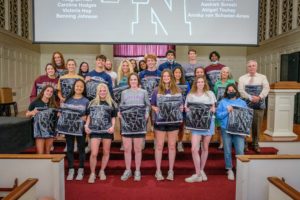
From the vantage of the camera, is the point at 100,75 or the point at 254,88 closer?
the point at 100,75

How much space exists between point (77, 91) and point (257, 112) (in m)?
2.57

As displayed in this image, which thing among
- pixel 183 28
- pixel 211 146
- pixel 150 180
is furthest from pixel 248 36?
pixel 150 180

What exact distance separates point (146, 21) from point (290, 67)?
16.0 ft

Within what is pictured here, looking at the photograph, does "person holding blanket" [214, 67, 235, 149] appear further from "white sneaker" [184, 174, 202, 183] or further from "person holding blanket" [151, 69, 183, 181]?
"white sneaker" [184, 174, 202, 183]

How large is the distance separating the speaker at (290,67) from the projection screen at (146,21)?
10.6 ft

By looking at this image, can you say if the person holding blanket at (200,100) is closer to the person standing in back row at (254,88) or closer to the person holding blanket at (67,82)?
the person standing in back row at (254,88)

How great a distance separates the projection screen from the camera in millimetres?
5113

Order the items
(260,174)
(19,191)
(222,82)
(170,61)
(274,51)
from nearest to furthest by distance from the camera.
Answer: (19,191) < (260,174) < (222,82) < (170,61) < (274,51)

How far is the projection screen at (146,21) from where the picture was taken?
16.8 feet

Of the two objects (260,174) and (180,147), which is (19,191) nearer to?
(260,174)

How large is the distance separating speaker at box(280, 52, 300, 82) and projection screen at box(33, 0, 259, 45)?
3.24m

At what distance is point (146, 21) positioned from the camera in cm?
518

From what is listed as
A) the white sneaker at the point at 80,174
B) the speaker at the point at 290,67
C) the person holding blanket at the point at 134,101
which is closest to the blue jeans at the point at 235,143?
the person holding blanket at the point at 134,101

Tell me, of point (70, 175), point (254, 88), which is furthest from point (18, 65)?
point (254, 88)
